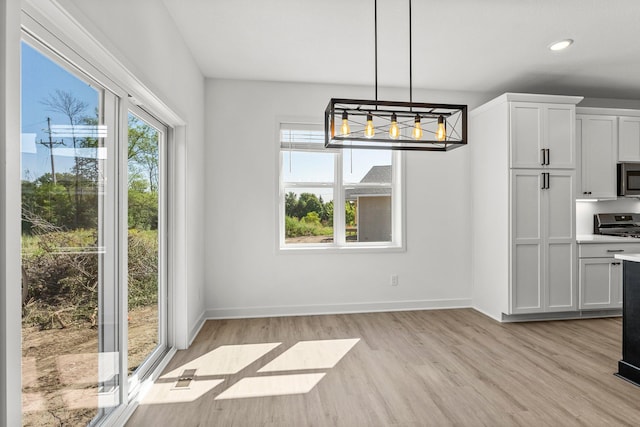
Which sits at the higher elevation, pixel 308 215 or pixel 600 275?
pixel 308 215

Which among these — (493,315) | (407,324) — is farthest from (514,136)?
(407,324)

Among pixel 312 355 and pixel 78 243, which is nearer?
pixel 78 243

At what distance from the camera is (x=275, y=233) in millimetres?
4180

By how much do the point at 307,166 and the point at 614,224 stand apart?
391 centimetres

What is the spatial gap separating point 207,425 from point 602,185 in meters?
4.74

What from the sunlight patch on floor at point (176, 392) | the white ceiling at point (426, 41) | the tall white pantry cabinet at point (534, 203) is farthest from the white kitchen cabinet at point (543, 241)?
the sunlight patch on floor at point (176, 392)

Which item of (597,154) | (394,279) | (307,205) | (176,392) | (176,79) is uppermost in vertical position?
(176,79)

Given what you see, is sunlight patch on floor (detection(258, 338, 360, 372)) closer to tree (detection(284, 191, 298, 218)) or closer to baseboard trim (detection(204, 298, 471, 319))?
baseboard trim (detection(204, 298, 471, 319))

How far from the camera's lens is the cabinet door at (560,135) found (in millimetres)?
3900

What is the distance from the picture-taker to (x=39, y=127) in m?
1.41

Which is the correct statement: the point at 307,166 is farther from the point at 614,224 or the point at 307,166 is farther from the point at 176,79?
the point at 614,224

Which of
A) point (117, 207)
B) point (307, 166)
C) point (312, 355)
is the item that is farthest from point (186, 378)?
point (307, 166)

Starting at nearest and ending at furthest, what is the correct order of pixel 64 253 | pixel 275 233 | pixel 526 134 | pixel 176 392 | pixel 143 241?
pixel 64 253 → pixel 176 392 → pixel 143 241 → pixel 526 134 → pixel 275 233

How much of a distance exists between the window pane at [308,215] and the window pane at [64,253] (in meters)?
Result: 2.44
